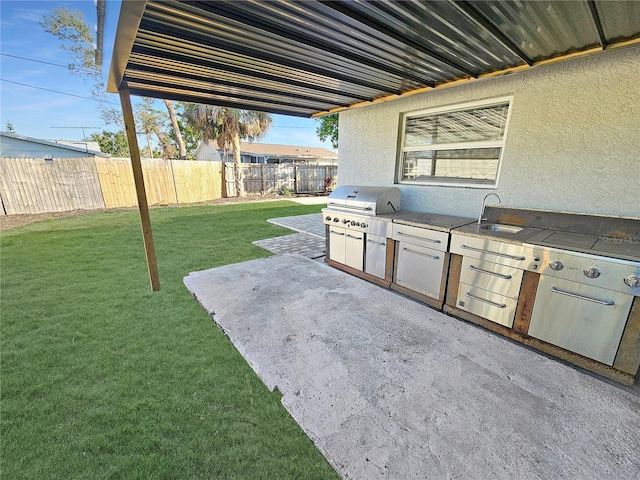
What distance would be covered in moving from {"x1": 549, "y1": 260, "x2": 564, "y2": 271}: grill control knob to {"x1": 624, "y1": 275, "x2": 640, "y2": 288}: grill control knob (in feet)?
1.05

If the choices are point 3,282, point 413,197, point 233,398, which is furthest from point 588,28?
point 3,282

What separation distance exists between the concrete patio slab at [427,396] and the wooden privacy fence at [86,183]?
8.77 m

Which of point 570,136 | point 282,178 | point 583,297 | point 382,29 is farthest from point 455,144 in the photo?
point 282,178

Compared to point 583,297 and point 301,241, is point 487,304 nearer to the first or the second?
point 583,297

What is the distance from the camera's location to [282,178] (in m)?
14.2

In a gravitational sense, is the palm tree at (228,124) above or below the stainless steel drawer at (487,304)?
above

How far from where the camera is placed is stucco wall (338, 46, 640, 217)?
7.19ft

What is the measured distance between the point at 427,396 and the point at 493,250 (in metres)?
1.37

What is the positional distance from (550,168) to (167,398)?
382cm

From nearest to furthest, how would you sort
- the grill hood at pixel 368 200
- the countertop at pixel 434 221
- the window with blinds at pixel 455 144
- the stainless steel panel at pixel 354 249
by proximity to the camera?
the countertop at pixel 434 221 < the window with blinds at pixel 455 144 < the grill hood at pixel 368 200 < the stainless steel panel at pixel 354 249

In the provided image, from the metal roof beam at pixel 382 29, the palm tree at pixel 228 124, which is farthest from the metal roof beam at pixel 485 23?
the palm tree at pixel 228 124

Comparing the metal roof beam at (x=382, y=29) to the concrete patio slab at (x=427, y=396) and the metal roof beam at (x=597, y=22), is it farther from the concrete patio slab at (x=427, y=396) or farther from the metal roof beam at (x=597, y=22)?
the concrete patio slab at (x=427, y=396)

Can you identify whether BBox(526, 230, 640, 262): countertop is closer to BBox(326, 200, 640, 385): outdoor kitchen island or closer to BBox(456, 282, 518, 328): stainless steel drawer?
BBox(326, 200, 640, 385): outdoor kitchen island

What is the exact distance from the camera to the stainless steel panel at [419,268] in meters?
2.78
